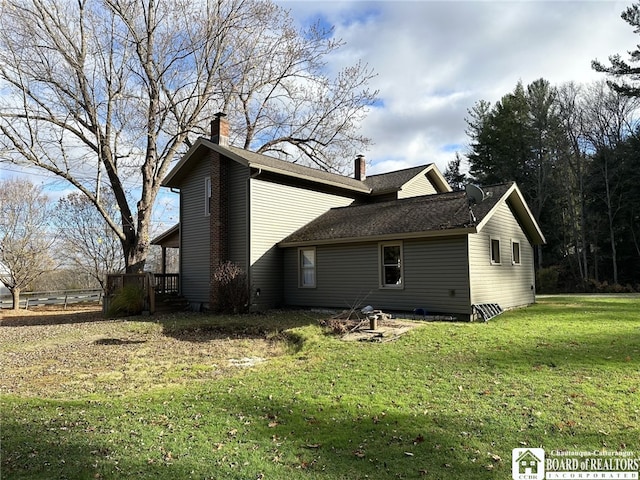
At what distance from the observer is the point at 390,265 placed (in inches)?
516

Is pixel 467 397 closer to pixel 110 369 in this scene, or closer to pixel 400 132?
pixel 110 369

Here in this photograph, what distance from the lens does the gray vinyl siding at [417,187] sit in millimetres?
19281

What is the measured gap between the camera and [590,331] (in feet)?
29.5

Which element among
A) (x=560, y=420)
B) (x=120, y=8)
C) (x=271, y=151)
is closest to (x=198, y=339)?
(x=560, y=420)

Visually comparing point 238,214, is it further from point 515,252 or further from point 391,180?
point 515,252

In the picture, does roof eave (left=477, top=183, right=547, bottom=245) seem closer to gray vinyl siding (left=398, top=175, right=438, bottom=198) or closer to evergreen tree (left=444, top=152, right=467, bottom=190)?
gray vinyl siding (left=398, top=175, right=438, bottom=198)

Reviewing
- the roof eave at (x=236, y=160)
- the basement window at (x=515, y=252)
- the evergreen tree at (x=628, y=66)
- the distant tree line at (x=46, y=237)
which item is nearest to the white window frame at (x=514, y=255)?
the basement window at (x=515, y=252)

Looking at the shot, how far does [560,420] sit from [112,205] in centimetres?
2785

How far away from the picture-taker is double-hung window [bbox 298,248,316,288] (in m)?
15.0

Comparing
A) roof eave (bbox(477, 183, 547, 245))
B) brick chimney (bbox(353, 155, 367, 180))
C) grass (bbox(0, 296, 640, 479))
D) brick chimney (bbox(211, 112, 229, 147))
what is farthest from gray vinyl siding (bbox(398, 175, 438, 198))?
grass (bbox(0, 296, 640, 479))

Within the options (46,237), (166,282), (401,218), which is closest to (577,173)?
(401,218)

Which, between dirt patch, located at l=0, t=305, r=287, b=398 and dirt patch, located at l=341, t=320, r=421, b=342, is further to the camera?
dirt patch, located at l=341, t=320, r=421, b=342

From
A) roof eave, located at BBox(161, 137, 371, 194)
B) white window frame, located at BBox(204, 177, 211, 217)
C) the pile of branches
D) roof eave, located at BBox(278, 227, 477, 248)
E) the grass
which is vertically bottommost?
the grass

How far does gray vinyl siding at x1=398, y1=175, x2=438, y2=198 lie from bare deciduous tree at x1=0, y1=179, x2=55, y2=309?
2061 cm
